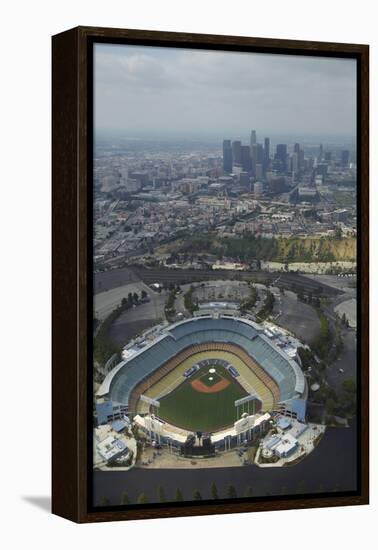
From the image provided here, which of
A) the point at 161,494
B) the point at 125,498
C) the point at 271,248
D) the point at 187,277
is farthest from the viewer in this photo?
the point at 271,248

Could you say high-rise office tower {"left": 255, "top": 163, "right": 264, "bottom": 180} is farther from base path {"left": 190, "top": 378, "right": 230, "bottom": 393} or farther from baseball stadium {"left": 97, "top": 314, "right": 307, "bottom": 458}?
base path {"left": 190, "top": 378, "right": 230, "bottom": 393}

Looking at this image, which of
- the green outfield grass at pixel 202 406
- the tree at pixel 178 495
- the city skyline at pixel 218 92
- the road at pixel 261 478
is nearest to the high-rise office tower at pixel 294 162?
the city skyline at pixel 218 92

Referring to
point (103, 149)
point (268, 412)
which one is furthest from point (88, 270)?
point (268, 412)

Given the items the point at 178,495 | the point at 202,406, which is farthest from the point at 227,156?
the point at 178,495

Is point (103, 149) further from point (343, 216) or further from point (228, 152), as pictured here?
point (343, 216)

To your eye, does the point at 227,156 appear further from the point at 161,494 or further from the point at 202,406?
the point at 161,494

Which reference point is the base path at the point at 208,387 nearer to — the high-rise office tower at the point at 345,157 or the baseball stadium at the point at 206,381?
the baseball stadium at the point at 206,381
